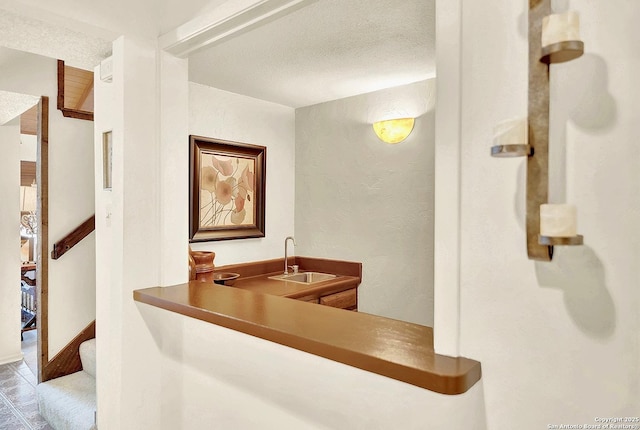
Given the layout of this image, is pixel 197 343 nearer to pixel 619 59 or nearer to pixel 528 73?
pixel 528 73

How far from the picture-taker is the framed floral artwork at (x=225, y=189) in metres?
2.76

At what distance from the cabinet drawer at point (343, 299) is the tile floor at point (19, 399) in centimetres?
189

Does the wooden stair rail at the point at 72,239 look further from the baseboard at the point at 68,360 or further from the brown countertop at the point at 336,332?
the brown countertop at the point at 336,332

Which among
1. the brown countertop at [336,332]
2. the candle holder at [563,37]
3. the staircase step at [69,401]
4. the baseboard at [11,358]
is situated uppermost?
the candle holder at [563,37]

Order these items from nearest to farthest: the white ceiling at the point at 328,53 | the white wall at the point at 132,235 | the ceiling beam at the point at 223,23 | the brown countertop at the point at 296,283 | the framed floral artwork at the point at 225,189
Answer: the ceiling beam at the point at 223,23, the white wall at the point at 132,235, the white ceiling at the point at 328,53, the brown countertop at the point at 296,283, the framed floral artwork at the point at 225,189

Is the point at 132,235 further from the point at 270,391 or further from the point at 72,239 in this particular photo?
the point at 72,239

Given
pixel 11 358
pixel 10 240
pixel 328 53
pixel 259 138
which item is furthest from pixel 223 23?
pixel 11 358

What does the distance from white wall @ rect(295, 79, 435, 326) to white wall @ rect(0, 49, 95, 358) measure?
1.67 metres

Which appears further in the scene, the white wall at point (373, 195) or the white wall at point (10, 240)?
the white wall at point (10, 240)

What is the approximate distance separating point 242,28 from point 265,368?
4.00ft

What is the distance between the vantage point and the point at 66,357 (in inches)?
113

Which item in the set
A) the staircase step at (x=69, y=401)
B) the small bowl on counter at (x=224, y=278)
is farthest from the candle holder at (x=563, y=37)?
the staircase step at (x=69, y=401)

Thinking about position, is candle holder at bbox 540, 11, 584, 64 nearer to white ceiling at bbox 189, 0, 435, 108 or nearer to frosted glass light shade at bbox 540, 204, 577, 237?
frosted glass light shade at bbox 540, 204, 577, 237

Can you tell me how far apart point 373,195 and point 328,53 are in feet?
3.77
